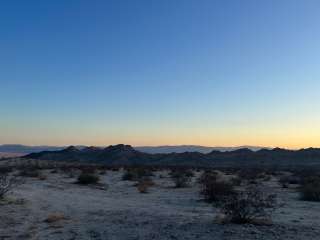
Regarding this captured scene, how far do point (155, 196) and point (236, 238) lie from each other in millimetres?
16940

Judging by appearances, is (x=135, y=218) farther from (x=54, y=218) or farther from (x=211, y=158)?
(x=211, y=158)

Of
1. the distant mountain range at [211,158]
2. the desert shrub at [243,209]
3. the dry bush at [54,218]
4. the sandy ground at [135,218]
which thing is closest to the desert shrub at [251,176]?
the sandy ground at [135,218]

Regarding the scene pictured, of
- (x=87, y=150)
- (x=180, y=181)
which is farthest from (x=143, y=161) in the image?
(x=180, y=181)

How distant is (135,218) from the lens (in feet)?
67.9

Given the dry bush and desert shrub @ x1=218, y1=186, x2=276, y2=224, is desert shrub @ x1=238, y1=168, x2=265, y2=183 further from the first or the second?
desert shrub @ x1=218, y1=186, x2=276, y2=224

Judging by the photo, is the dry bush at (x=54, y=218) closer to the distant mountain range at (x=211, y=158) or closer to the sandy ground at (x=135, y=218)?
the sandy ground at (x=135, y=218)

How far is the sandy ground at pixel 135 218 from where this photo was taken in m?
16.6

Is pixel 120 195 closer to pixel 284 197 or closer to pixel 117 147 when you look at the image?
pixel 284 197

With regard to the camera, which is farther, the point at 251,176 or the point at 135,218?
the point at 251,176

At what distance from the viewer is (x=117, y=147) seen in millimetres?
178750

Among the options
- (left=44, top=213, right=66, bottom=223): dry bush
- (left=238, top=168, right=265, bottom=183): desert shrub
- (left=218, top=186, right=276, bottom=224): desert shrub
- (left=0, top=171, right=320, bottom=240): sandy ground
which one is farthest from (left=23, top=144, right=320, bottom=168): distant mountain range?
(left=218, top=186, right=276, bottom=224): desert shrub

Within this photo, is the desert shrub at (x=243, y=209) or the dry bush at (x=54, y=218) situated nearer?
the desert shrub at (x=243, y=209)

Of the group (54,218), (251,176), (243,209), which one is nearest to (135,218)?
(54,218)

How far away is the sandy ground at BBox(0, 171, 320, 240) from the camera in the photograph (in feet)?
54.4
